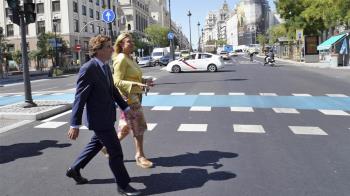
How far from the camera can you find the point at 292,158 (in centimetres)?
626

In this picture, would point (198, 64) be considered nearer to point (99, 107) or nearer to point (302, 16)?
point (302, 16)

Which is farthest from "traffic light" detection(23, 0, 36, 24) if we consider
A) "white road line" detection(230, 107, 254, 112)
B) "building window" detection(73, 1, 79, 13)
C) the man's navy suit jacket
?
"building window" detection(73, 1, 79, 13)

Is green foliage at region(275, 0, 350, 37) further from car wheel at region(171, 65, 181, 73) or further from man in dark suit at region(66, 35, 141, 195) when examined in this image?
man in dark suit at region(66, 35, 141, 195)

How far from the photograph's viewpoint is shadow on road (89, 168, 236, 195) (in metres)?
5.03

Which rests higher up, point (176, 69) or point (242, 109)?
point (176, 69)

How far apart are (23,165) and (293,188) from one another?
3617 mm

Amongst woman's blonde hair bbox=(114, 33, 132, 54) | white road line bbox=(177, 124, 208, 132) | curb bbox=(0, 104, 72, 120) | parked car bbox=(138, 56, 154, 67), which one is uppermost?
woman's blonde hair bbox=(114, 33, 132, 54)

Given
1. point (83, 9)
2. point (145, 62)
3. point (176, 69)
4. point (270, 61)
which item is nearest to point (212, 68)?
point (176, 69)

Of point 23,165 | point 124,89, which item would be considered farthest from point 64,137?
point 124,89

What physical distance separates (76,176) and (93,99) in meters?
1.03

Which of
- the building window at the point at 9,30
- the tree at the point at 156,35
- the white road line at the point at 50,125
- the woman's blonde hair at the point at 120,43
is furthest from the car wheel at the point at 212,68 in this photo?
the tree at the point at 156,35

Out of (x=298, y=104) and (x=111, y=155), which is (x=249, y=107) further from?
(x=111, y=155)

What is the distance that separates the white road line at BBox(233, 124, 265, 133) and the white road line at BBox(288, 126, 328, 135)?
1.91 ft

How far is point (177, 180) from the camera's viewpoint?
210 inches
